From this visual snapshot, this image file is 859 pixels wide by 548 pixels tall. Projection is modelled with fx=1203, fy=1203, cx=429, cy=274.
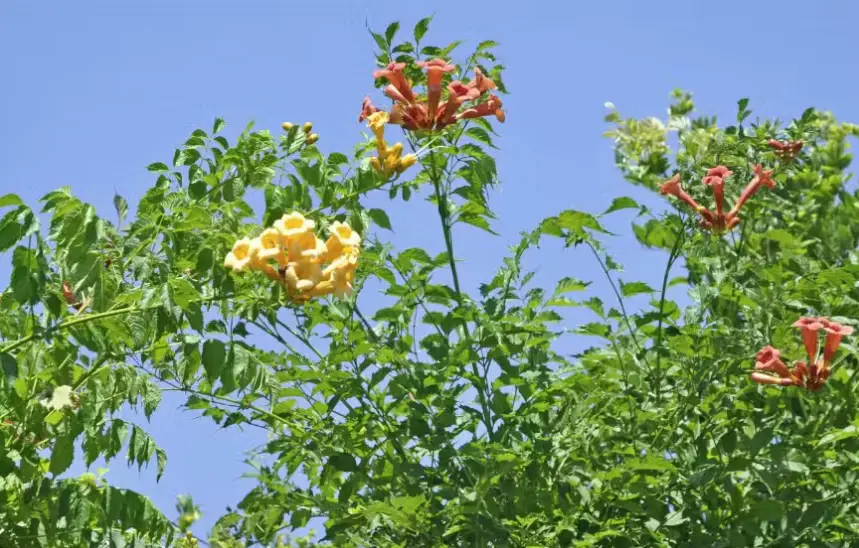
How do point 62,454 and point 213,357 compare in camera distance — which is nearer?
point 213,357

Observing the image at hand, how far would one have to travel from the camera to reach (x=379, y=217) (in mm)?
3664

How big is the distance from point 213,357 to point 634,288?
4.99 ft

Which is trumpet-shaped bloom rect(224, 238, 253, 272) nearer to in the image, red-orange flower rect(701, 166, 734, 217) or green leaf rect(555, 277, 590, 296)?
green leaf rect(555, 277, 590, 296)

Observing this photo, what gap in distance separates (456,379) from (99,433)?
1.14m

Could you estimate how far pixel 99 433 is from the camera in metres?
3.48

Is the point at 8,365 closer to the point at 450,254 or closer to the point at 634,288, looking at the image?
the point at 450,254

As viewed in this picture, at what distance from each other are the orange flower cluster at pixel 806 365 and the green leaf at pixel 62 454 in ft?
7.03

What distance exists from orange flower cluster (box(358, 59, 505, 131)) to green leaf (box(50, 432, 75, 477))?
52.7 inches

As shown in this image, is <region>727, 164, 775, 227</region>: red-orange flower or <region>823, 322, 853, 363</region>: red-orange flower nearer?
<region>823, 322, 853, 363</region>: red-orange flower

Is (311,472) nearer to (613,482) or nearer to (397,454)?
(397,454)

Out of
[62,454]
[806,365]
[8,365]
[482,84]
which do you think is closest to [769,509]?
[806,365]

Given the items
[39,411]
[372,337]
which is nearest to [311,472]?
[372,337]

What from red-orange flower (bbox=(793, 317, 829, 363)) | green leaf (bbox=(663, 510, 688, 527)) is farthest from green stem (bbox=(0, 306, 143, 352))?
red-orange flower (bbox=(793, 317, 829, 363))

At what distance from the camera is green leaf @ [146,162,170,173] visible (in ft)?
12.6
